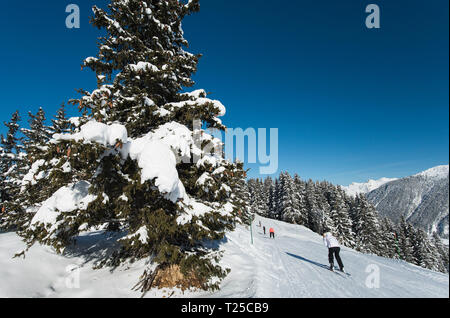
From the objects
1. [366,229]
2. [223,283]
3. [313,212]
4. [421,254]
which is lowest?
[421,254]

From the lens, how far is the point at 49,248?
7410mm

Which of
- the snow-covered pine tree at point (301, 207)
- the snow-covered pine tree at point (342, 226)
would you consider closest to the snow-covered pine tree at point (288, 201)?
the snow-covered pine tree at point (301, 207)

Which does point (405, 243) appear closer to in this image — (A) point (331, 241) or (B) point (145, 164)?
(A) point (331, 241)

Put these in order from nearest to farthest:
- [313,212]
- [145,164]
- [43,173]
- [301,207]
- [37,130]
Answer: [145,164], [43,173], [37,130], [313,212], [301,207]

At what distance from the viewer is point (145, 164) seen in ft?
14.9

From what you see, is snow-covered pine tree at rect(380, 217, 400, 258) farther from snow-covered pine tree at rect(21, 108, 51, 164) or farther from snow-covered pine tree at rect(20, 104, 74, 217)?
snow-covered pine tree at rect(21, 108, 51, 164)

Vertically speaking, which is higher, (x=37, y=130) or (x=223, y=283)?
(x=37, y=130)

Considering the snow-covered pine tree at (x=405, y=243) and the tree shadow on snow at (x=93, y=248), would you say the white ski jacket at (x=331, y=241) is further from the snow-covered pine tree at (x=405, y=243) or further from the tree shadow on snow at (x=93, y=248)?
the snow-covered pine tree at (x=405, y=243)

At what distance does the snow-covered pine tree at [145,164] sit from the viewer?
4.64 m

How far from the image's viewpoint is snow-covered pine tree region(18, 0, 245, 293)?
4.64m

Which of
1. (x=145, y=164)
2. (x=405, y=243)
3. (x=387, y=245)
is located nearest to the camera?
(x=145, y=164)

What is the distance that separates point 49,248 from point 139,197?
16.7ft

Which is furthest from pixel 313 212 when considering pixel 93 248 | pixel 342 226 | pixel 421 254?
pixel 93 248
